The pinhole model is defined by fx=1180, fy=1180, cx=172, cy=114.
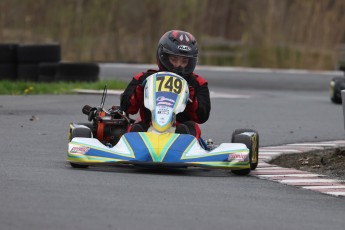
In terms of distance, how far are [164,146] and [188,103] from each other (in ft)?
3.56

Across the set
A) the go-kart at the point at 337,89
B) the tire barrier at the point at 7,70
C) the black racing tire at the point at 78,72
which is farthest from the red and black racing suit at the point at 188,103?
the tire barrier at the point at 7,70

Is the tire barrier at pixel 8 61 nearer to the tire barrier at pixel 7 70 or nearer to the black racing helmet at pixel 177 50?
the tire barrier at pixel 7 70

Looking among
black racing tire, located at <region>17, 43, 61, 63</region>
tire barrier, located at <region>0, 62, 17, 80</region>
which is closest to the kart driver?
black racing tire, located at <region>17, 43, 61, 63</region>

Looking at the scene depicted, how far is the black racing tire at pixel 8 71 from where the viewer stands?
23562 mm

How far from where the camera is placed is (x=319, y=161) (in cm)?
1238

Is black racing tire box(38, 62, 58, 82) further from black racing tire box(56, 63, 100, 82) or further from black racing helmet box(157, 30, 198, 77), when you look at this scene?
black racing helmet box(157, 30, 198, 77)

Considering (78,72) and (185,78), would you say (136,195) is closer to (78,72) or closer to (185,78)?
(185,78)

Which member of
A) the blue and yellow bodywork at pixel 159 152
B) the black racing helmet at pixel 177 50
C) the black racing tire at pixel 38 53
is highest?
the black racing helmet at pixel 177 50

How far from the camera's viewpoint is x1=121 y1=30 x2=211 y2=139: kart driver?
1119cm

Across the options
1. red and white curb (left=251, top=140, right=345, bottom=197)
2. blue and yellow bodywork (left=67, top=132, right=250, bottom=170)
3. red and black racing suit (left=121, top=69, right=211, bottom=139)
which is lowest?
red and white curb (left=251, top=140, right=345, bottom=197)

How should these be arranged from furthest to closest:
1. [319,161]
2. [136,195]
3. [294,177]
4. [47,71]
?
[47,71] < [319,161] < [294,177] < [136,195]

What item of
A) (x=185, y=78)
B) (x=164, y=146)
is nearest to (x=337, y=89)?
(x=185, y=78)

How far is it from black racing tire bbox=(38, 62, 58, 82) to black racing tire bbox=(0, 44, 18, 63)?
59 cm

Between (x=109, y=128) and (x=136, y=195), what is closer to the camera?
(x=136, y=195)
